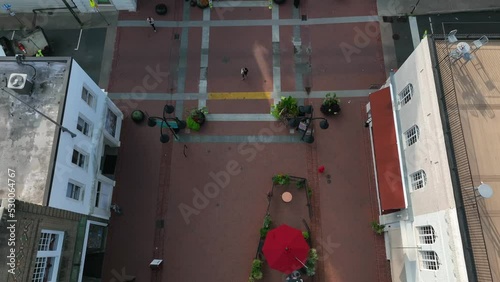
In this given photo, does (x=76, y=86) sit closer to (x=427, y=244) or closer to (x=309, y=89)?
(x=309, y=89)

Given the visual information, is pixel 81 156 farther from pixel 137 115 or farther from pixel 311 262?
pixel 311 262

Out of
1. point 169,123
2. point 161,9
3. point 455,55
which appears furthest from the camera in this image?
point 161,9

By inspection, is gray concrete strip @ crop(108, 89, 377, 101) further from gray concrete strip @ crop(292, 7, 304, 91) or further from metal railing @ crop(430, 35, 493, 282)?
metal railing @ crop(430, 35, 493, 282)

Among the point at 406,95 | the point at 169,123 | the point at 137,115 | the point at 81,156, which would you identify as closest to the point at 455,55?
the point at 406,95

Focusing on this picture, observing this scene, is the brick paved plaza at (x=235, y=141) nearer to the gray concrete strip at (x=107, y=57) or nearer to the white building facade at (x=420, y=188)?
the gray concrete strip at (x=107, y=57)

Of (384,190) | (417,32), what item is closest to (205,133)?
(384,190)
